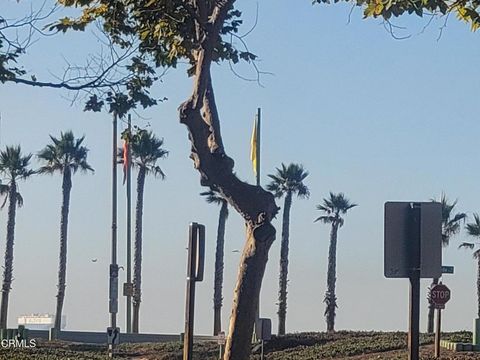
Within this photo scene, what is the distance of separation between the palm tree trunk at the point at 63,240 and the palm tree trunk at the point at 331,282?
13120 mm

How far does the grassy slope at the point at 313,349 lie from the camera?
31681mm

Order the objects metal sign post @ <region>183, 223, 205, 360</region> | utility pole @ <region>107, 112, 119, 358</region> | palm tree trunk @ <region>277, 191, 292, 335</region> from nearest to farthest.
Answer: metal sign post @ <region>183, 223, 205, 360</region> < utility pole @ <region>107, 112, 119, 358</region> < palm tree trunk @ <region>277, 191, 292, 335</region>

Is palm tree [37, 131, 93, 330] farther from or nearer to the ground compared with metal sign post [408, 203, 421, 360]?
farther from the ground

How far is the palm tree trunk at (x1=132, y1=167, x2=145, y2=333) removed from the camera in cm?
5553

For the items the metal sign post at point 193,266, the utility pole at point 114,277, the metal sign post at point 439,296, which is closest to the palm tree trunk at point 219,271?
the utility pole at point 114,277

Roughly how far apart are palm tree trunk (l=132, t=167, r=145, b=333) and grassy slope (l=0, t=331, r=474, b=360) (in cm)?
1238

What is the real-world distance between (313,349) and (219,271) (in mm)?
20666

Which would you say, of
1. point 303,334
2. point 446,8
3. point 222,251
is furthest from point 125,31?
point 222,251

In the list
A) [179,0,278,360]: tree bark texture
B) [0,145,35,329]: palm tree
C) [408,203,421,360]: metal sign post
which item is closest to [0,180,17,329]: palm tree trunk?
[0,145,35,329]: palm tree

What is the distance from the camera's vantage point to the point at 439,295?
91.2 ft

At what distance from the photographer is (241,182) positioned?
1295 centimetres

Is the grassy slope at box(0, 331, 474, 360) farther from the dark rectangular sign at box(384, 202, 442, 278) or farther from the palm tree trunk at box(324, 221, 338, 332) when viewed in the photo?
the dark rectangular sign at box(384, 202, 442, 278)

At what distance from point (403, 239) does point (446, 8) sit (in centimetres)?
307

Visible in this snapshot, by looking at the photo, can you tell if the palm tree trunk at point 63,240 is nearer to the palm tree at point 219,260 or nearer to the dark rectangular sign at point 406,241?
the palm tree at point 219,260
